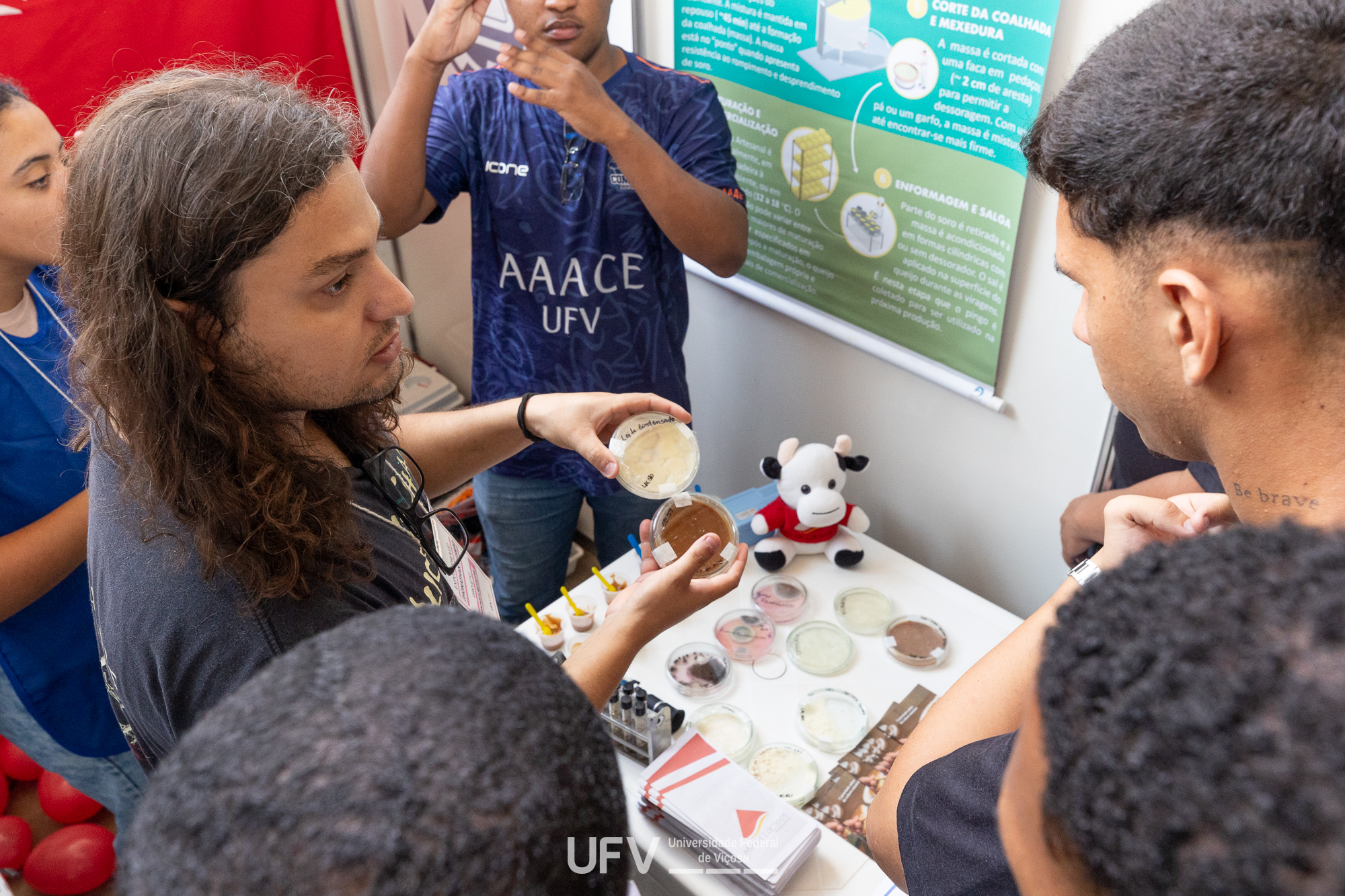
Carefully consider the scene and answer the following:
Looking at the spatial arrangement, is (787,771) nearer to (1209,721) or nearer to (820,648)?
(820,648)

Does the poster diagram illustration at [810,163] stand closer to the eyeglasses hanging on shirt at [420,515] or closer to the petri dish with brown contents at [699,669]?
the petri dish with brown contents at [699,669]

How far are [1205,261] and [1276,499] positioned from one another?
0.84ft

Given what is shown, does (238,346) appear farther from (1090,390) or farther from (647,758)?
(1090,390)

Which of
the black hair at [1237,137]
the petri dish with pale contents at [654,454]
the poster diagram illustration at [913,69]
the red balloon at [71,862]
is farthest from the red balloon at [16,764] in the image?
the black hair at [1237,137]

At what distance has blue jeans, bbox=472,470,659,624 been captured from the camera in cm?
225

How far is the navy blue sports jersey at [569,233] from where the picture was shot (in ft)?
6.48

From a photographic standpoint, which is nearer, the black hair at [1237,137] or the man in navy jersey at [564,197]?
the black hair at [1237,137]

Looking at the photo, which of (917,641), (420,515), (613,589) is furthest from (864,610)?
(420,515)

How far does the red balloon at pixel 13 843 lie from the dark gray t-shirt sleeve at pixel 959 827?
102 inches

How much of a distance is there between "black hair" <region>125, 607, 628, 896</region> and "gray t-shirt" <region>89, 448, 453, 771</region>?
20.3 inches

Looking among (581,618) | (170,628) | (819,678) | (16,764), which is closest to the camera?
(170,628)

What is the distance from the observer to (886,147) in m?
2.00

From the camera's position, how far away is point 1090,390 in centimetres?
191

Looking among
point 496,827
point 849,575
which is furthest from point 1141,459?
point 496,827
